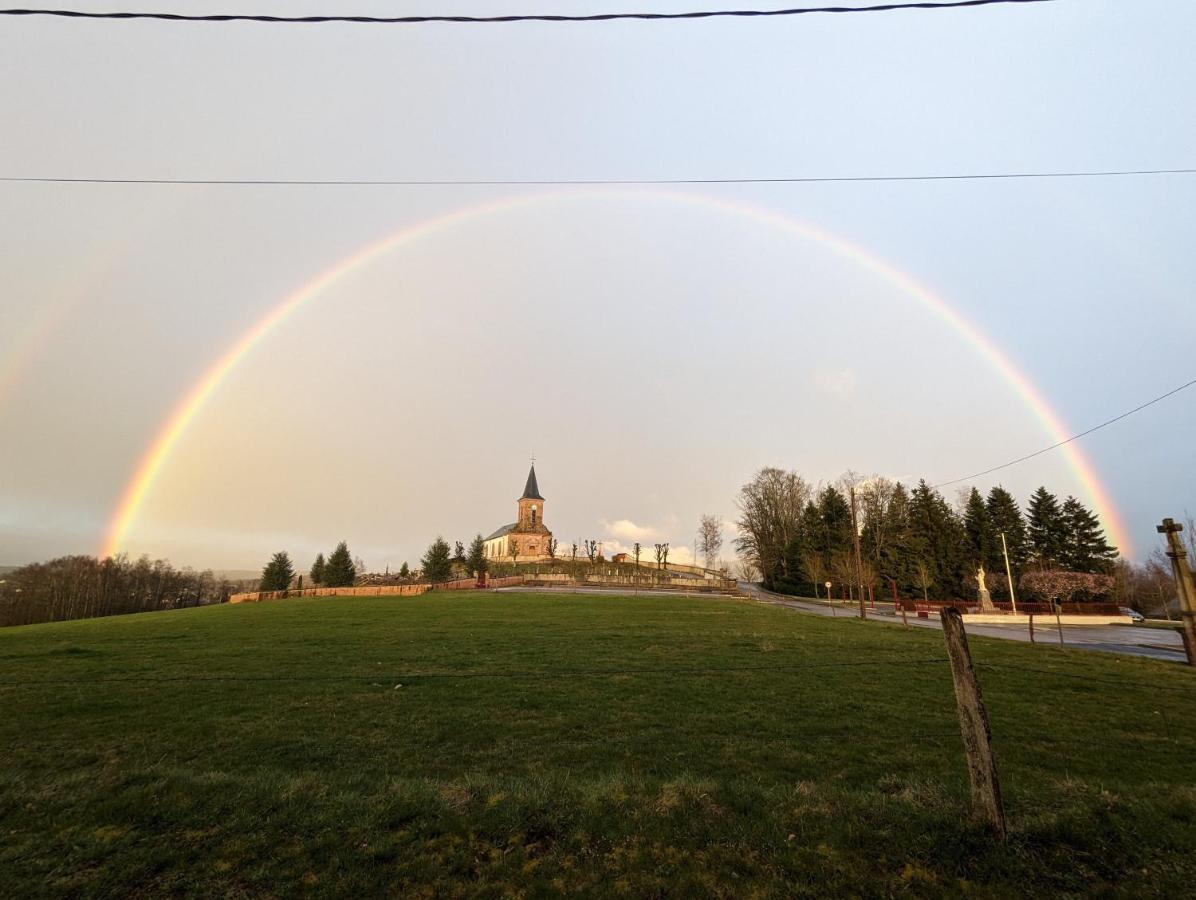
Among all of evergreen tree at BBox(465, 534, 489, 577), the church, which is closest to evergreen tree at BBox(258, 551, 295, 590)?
evergreen tree at BBox(465, 534, 489, 577)

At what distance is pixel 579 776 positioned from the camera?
681 cm

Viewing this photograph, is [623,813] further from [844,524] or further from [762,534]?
[762,534]

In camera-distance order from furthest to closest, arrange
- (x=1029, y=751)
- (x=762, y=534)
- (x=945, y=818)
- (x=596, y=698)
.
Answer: (x=762, y=534) → (x=596, y=698) → (x=1029, y=751) → (x=945, y=818)

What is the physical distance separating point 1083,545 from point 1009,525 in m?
7.78

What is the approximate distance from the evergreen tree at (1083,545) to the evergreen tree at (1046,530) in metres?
0.55

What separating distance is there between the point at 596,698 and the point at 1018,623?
39328 mm

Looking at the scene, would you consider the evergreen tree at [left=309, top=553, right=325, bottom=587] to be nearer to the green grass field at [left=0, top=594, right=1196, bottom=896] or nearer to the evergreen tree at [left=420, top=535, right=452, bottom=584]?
the evergreen tree at [left=420, top=535, right=452, bottom=584]

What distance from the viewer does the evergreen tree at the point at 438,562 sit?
230ft

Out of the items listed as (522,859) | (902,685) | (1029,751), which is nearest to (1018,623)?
(902,685)

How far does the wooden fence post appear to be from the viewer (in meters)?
4.59

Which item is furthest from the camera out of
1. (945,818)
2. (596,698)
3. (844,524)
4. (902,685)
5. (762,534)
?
(762,534)

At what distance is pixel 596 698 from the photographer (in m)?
11.6

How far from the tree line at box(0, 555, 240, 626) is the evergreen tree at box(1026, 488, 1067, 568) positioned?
10578 centimetres

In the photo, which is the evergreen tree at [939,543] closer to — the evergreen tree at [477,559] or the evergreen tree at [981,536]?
the evergreen tree at [981,536]
